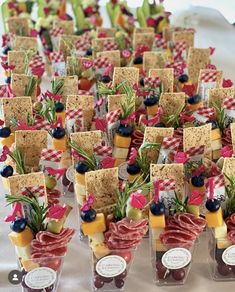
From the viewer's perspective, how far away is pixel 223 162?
1711 millimetres

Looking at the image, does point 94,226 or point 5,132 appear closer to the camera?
point 94,226

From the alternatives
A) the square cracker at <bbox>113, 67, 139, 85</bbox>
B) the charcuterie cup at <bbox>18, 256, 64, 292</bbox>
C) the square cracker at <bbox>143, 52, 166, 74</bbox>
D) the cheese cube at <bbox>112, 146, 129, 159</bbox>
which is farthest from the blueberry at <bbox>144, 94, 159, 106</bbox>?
the charcuterie cup at <bbox>18, 256, 64, 292</bbox>

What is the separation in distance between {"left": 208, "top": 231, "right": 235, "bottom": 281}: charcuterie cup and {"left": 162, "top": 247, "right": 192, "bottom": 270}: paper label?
9cm

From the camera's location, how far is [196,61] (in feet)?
8.13

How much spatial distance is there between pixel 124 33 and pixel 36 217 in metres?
1.58

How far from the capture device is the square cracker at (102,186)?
158 cm

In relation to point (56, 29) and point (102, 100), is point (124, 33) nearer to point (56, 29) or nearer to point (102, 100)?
point (56, 29)

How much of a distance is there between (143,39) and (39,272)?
5.05ft

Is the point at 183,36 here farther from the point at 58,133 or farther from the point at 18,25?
the point at 58,133

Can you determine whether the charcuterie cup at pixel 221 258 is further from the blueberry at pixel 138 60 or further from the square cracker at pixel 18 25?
the square cracker at pixel 18 25

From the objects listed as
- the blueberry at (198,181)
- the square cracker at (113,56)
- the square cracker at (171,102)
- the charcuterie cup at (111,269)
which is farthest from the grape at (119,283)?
the square cracker at (113,56)

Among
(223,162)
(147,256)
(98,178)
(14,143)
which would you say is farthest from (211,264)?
(14,143)

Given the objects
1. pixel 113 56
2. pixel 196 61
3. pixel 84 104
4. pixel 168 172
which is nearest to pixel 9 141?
pixel 84 104

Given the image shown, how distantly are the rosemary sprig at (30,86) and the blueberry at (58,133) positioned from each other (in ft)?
1.27
